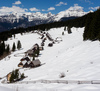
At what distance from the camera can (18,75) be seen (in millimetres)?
26781

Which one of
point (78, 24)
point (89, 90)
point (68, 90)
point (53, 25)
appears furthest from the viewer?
point (53, 25)

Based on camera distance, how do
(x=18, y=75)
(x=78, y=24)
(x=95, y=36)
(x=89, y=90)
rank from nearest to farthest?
(x=89, y=90) → (x=18, y=75) → (x=95, y=36) → (x=78, y=24)

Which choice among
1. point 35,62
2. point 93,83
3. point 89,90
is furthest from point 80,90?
point 35,62

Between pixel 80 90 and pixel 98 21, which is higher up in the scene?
pixel 98 21

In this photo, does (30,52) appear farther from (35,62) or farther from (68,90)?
(68,90)

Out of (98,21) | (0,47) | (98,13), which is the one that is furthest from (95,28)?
(0,47)

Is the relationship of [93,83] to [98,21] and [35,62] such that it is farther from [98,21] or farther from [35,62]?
[98,21]

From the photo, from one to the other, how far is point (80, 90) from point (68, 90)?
105cm

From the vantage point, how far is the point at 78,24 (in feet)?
430

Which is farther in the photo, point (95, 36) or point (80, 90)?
point (95, 36)

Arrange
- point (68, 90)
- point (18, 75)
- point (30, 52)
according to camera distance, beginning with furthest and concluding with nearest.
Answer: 1. point (30, 52)
2. point (18, 75)
3. point (68, 90)

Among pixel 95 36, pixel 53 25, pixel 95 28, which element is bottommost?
pixel 95 36

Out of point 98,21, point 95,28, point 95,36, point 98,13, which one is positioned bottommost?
point 95,36

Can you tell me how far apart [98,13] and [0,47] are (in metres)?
70.9
